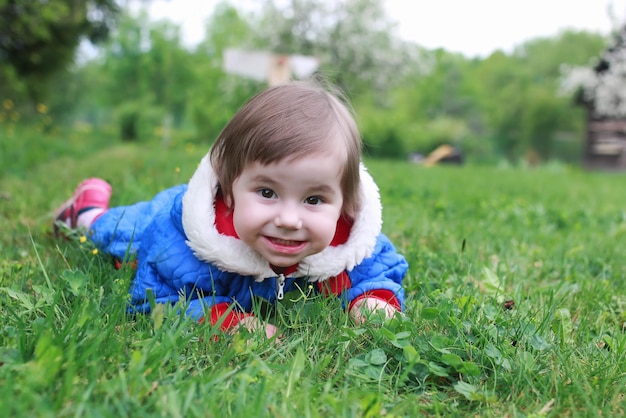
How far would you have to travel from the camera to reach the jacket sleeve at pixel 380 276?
2242 millimetres

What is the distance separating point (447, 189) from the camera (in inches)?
265

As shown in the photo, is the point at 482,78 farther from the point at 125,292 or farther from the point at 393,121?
the point at 125,292

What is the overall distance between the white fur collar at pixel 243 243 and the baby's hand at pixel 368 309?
0.15 metres

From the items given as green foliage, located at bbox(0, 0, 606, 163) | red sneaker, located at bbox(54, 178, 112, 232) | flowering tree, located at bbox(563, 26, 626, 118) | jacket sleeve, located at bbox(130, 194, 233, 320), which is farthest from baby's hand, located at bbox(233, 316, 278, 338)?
flowering tree, located at bbox(563, 26, 626, 118)

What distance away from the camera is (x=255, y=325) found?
1943mm

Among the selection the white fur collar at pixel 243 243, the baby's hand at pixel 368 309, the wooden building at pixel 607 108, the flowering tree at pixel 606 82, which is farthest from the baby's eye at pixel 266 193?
the flowering tree at pixel 606 82

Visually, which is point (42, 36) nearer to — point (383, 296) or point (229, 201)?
point (229, 201)

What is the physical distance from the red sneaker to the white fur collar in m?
1.23

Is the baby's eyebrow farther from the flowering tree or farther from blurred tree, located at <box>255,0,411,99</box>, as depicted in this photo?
the flowering tree

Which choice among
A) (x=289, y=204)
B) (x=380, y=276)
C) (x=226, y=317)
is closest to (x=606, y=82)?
(x=380, y=276)

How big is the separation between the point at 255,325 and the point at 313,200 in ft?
1.52

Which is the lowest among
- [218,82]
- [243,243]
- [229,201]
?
[243,243]

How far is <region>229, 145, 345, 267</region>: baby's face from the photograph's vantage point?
6.07ft

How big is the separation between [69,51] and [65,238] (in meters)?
11.0
